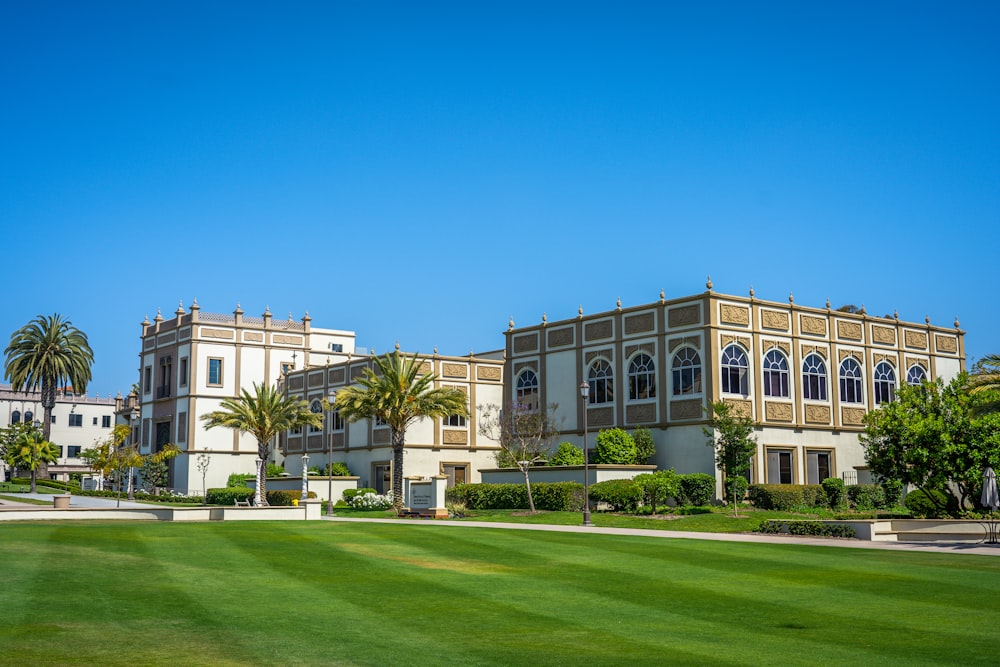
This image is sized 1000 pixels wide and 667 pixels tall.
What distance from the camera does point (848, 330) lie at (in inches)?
2125

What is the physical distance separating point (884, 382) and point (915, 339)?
4.00 m

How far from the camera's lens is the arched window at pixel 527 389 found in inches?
2283

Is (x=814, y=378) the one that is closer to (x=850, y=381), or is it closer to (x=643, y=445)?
(x=850, y=381)

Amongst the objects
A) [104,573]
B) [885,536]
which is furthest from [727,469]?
[104,573]

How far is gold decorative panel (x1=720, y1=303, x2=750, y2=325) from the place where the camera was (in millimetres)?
49000

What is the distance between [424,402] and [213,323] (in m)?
33.5

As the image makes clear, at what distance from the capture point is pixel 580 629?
13.4 m

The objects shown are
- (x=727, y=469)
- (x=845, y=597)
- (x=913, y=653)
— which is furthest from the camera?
(x=727, y=469)

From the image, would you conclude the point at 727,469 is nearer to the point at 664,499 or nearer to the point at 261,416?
the point at 664,499

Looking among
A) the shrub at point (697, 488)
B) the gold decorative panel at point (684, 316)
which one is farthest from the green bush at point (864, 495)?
the gold decorative panel at point (684, 316)

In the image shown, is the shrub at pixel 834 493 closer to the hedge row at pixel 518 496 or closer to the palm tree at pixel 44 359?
the hedge row at pixel 518 496

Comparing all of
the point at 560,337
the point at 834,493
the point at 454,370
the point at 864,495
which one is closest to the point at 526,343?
the point at 560,337

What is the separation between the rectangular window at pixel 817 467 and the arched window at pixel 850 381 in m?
3.48

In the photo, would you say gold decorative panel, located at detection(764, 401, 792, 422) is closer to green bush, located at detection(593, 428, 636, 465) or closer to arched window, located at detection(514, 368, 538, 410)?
green bush, located at detection(593, 428, 636, 465)
